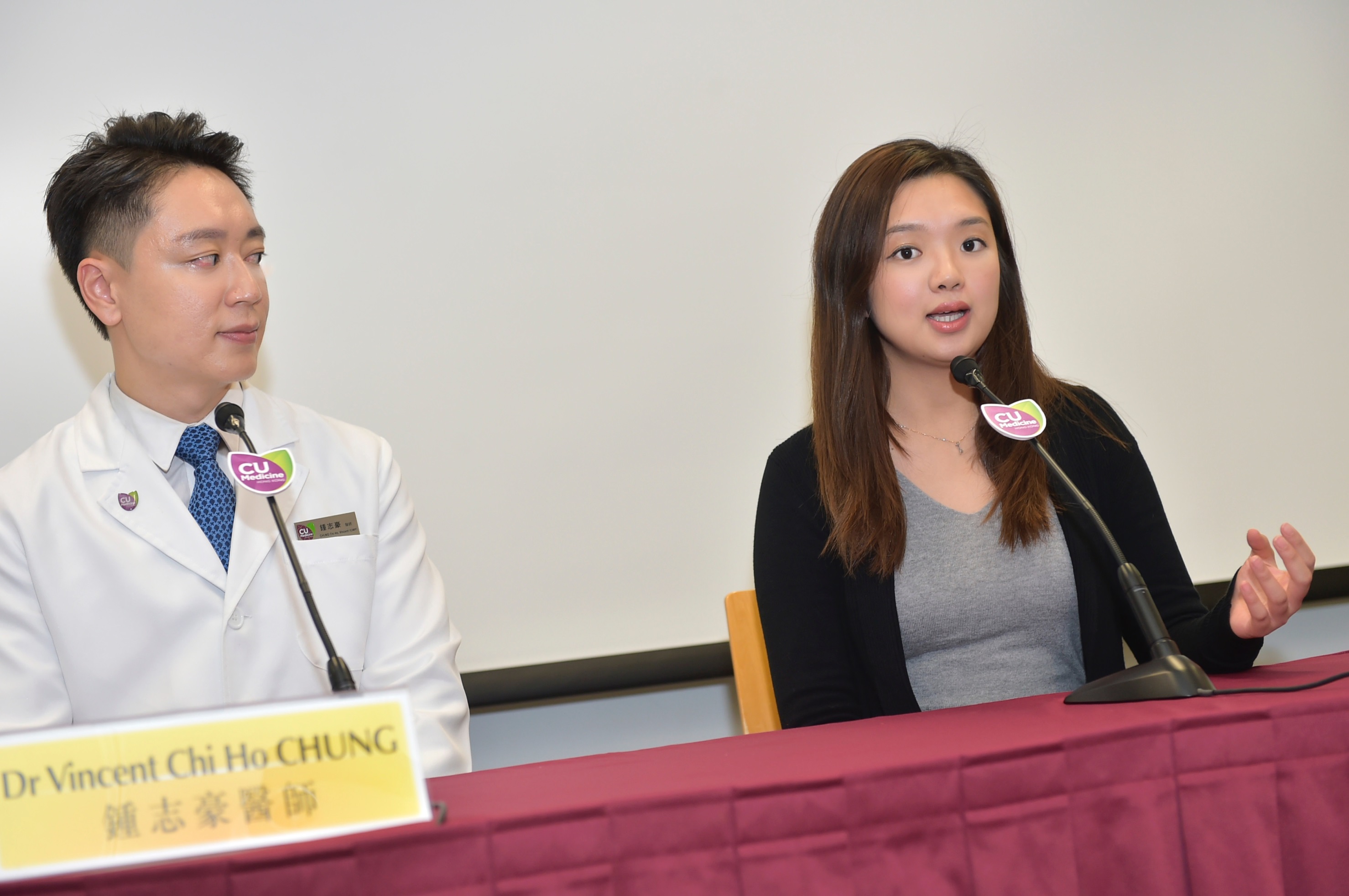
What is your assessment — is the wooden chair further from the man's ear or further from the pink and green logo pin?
the man's ear

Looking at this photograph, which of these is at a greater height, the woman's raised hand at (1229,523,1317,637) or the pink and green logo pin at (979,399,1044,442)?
Result: the pink and green logo pin at (979,399,1044,442)

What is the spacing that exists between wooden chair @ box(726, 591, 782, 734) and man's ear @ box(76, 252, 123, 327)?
3.42ft

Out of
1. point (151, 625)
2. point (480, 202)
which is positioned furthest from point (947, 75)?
point (151, 625)

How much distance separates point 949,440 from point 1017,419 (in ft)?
1.42

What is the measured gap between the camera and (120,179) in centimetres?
138

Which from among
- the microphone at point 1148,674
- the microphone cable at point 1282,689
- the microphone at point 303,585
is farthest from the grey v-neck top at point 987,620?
the microphone at point 303,585

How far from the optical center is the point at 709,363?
199 centimetres

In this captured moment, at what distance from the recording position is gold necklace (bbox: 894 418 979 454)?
1558 millimetres

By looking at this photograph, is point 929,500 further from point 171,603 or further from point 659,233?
point 171,603

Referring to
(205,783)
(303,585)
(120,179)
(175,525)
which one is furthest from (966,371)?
(120,179)

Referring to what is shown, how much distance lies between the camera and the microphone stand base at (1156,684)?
87 cm

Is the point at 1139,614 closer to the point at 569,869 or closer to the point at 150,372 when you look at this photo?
the point at 569,869

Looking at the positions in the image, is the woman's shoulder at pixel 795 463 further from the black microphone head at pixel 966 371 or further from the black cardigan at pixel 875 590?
the black microphone head at pixel 966 371

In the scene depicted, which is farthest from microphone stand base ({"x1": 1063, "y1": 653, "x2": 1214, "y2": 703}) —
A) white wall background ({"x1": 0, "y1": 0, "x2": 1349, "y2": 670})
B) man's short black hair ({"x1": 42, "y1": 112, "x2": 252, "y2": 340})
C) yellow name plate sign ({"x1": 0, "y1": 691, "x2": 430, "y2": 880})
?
man's short black hair ({"x1": 42, "y1": 112, "x2": 252, "y2": 340})
